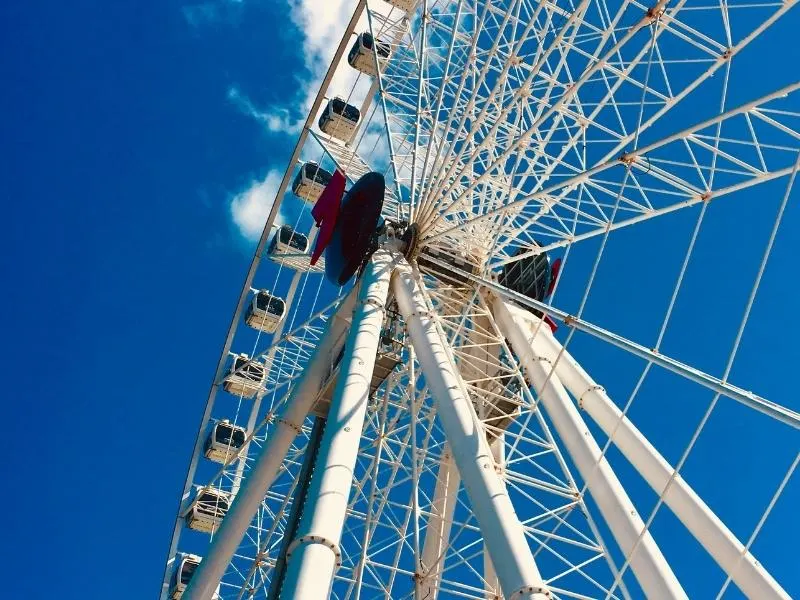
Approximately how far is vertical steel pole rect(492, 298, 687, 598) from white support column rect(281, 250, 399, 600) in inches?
97.8

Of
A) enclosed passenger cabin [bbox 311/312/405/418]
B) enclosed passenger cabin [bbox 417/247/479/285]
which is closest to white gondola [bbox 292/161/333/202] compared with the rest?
enclosed passenger cabin [bbox 417/247/479/285]

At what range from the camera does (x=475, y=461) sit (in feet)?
30.8

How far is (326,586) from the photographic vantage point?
7.93m

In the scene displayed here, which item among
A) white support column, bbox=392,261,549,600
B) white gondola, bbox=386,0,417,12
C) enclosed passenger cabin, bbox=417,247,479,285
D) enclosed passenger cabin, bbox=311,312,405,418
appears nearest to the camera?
white support column, bbox=392,261,549,600

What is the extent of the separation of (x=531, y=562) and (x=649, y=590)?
2386 mm

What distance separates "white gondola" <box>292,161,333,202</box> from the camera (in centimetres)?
2241

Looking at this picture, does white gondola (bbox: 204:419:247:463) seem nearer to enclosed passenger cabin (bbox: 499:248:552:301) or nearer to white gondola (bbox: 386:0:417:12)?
enclosed passenger cabin (bbox: 499:248:552:301)

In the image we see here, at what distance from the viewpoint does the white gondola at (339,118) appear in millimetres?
21750

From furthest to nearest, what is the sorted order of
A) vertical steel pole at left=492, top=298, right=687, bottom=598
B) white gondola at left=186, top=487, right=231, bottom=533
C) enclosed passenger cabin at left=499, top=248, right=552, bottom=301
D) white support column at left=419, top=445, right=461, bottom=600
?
white gondola at left=186, top=487, right=231, bottom=533 < enclosed passenger cabin at left=499, top=248, right=552, bottom=301 < white support column at left=419, top=445, right=461, bottom=600 < vertical steel pole at left=492, top=298, right=687, bottom=598

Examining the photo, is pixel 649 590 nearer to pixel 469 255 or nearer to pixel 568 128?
pixel 469 255

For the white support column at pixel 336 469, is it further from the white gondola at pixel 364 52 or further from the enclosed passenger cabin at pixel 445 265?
the white gondola at pixel 364 52

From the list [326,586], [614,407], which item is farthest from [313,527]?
[614,407]

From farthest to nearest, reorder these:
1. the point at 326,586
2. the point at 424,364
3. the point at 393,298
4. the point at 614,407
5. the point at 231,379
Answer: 1. the point at 231,379
2. the point at 393,298
3. the point at 614,407
4. the point at 424,364
5. the point at 326,586

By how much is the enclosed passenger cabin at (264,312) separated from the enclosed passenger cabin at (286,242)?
1.47m
